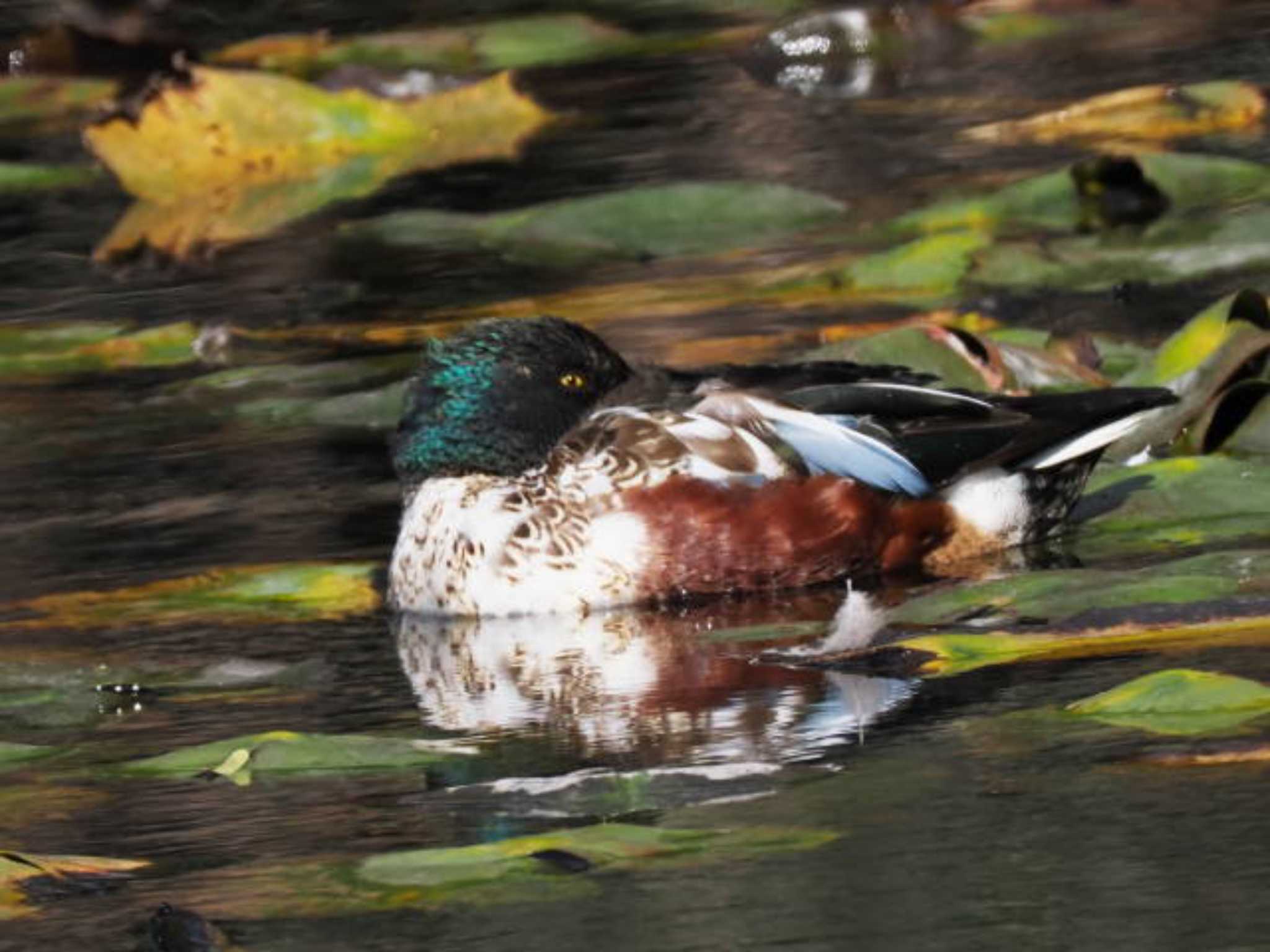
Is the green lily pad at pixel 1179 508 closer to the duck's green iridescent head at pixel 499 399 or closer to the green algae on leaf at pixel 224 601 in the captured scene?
the duck's green iridescent head at pixel 499 399

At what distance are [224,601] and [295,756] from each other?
1.59 m

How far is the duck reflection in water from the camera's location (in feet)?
18.8

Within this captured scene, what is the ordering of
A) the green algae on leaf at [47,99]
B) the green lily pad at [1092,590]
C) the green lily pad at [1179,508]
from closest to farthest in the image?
the green lily pad at [1092,590]
the green lily pad at [1179,508]
the green algae on leaf at [47,99]

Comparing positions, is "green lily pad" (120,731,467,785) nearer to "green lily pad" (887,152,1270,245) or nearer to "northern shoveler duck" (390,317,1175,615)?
"northern shoveler duck" (390,317,1175,615)

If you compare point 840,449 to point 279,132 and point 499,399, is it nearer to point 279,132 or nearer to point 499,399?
point 499,399

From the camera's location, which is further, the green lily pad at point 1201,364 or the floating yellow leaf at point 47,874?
the green lily pad at point 1201,364

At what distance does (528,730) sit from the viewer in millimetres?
6020

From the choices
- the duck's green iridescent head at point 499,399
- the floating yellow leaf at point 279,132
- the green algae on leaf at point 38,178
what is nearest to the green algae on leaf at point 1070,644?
the duck's green iridescent head at point 499,399

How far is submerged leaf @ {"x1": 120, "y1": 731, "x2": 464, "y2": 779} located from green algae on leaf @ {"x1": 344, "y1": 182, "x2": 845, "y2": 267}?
4.94 metres

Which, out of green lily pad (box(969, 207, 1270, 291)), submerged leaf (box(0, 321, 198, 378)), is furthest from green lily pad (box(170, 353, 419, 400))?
green lily pad (box(969, 207, 1270, 291))

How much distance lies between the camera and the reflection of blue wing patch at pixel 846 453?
7.26 metres

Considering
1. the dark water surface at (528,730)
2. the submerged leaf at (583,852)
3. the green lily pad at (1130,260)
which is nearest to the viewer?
the dark water surface at (528,730)

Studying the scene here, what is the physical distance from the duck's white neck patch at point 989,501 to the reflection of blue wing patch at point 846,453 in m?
0.07

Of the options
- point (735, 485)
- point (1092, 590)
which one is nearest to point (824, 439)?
point (735, 485)
